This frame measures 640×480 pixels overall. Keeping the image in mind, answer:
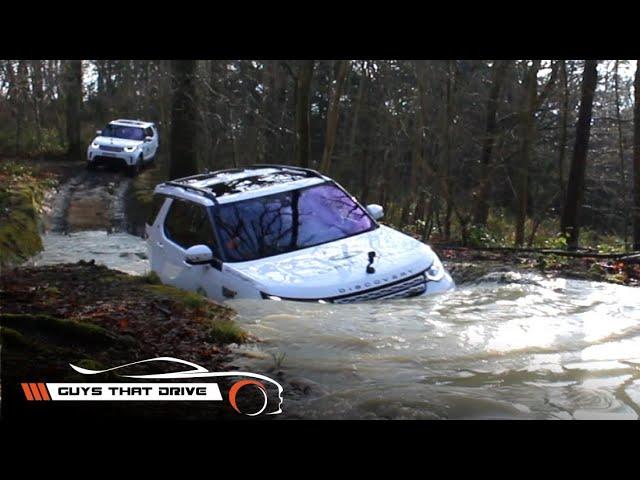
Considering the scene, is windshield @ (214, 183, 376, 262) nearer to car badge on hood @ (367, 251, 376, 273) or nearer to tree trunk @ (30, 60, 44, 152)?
car badge on hood @ (367, 251, 376, 273)

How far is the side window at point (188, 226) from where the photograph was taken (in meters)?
6.58

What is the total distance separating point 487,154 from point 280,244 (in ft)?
12.9

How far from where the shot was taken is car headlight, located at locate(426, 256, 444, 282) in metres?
6.26

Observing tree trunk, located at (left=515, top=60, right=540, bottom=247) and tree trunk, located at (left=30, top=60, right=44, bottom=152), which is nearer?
tree trunk, located at (left=30, top=60, right=44, bottom=152)

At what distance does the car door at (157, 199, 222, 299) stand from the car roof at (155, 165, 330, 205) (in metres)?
0.12

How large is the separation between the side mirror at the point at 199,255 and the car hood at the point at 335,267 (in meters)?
0.16

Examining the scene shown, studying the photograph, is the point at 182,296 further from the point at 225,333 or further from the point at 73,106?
the point at 73,106

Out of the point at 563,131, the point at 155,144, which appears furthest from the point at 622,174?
the point at 155,144

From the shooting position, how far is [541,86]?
9.12 meters

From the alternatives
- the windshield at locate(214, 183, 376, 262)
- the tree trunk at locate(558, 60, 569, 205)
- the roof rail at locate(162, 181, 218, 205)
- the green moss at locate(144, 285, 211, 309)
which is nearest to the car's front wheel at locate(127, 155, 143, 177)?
the roof rail at locate(162, 181, 218, 205)

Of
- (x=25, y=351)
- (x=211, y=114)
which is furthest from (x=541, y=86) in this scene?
(x=25, y=351)

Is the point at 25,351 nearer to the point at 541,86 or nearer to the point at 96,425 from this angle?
the point at 96,425

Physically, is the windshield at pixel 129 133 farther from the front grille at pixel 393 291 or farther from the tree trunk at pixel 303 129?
the front grille at pixel 393 291

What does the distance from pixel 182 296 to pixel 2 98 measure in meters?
3.75
